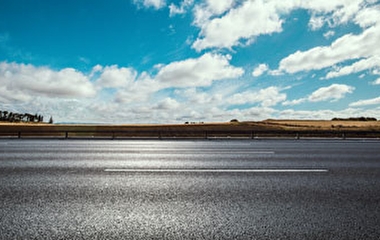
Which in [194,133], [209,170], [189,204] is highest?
[194,133]

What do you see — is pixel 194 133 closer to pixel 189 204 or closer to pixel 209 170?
pixel 209 170

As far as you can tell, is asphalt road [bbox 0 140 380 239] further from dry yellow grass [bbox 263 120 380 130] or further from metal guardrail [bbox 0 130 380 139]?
dry yellow grass [bbox 263 120 380 130]

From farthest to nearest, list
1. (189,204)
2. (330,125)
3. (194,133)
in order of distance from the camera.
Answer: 1. (330,125)
2. (194,133)
3. (189,204)

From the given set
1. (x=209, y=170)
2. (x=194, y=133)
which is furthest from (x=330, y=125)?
(x=209, y=170)

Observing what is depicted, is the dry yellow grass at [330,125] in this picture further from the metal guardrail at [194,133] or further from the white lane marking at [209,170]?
the white lane marking at [209,170]

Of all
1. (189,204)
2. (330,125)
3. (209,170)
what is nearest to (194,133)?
(209,170)

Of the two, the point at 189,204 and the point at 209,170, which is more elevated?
the point at 209,170

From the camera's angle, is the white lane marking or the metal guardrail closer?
the white lane marking

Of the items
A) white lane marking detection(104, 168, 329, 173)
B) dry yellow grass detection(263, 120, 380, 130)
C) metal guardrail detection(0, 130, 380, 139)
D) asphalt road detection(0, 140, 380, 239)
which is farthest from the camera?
dry yellow grass detection(263, 120, 380, 130)

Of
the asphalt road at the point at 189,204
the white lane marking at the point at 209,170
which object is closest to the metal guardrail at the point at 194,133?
the white lane marking at the point at 209,170

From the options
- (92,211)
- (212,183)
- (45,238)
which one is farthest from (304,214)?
(45,238)

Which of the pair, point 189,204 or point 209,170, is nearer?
point 189,204

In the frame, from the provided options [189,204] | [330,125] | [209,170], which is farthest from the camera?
[330,125]

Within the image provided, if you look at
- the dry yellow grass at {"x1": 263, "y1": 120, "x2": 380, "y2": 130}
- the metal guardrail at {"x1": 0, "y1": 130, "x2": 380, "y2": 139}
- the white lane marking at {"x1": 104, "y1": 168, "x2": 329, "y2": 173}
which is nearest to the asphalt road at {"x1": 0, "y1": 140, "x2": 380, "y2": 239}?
the white lane marking at {"x1": 104, "y1": 168, "x2": 329, "y2": 173}
